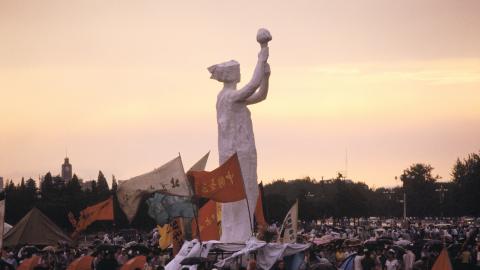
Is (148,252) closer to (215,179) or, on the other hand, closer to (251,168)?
(251,168)

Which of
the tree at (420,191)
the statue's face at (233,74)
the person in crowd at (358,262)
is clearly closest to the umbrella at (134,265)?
the person in crowd at (358,262)

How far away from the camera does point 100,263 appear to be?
23.9 meters

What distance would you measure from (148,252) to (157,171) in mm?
5425

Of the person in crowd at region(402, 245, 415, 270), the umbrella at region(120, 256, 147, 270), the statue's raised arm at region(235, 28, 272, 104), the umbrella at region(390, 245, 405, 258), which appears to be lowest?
the umbrella at region(120, 256, 147, 270)

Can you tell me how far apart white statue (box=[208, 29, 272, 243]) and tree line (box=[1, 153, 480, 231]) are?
2042 cm

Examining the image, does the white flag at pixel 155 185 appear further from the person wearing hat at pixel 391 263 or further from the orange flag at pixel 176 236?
the person wearing hat at pixel 391 263

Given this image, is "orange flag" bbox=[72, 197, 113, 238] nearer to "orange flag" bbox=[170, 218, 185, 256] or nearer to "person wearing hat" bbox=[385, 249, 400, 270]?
"orange flag" bbox=[170, 218, 185, 256]

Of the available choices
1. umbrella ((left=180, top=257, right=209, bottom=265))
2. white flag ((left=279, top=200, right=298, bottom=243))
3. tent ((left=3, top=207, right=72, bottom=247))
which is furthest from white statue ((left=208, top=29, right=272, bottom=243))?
tent ((left=3, top=207, right=72, bottom=247))

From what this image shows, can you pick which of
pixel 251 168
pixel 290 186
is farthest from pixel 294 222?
pixel 290 186

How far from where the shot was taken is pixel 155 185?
25.4 meters

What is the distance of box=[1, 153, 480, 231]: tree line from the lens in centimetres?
7800

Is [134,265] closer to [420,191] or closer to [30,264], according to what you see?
[30,264]

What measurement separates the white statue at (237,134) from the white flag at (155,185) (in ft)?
15.4

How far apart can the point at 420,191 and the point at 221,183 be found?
105 m
